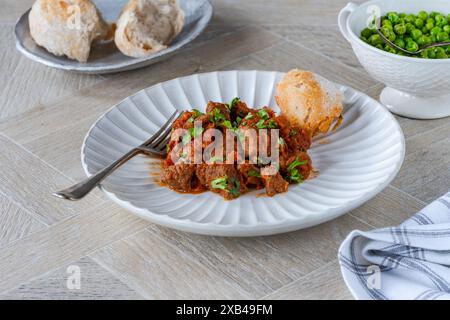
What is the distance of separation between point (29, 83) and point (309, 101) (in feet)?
2.73

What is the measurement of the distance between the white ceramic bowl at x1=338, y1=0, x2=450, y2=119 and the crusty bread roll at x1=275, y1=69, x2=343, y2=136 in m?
0.18

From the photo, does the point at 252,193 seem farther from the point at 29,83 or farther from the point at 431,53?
the point at 29,83

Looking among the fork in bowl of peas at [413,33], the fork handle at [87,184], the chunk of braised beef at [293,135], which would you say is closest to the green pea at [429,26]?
the fork in bowl of peas at [413,33]

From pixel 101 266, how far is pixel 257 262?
0.27 meters

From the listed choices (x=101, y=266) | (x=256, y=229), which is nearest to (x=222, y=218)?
(x=256, y=229)

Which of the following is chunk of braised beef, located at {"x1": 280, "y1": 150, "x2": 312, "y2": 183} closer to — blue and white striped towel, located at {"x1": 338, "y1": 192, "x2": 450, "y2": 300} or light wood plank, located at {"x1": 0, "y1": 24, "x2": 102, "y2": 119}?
blue and white striped towel, located at {"x1": 338, "y1": 192, "x2": 450, "y2": 300}

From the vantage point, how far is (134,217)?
1.34 metres

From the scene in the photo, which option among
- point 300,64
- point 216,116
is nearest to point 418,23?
point 300,64

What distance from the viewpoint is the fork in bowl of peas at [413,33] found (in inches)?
62.8

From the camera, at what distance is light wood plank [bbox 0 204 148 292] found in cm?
122

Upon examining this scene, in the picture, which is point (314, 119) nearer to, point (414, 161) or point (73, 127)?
point (414, 161)

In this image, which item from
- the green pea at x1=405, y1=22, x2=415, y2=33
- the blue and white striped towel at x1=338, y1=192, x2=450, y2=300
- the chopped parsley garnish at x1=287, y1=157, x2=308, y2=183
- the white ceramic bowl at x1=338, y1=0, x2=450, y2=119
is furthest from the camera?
the green pea at x1=405, y1=22, x2=415, y2=33

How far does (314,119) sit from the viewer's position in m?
1.42

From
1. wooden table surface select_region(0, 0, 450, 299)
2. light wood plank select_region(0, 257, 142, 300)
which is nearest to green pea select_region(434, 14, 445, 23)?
wooden table surface select_region(0, 0, 450, 299)
